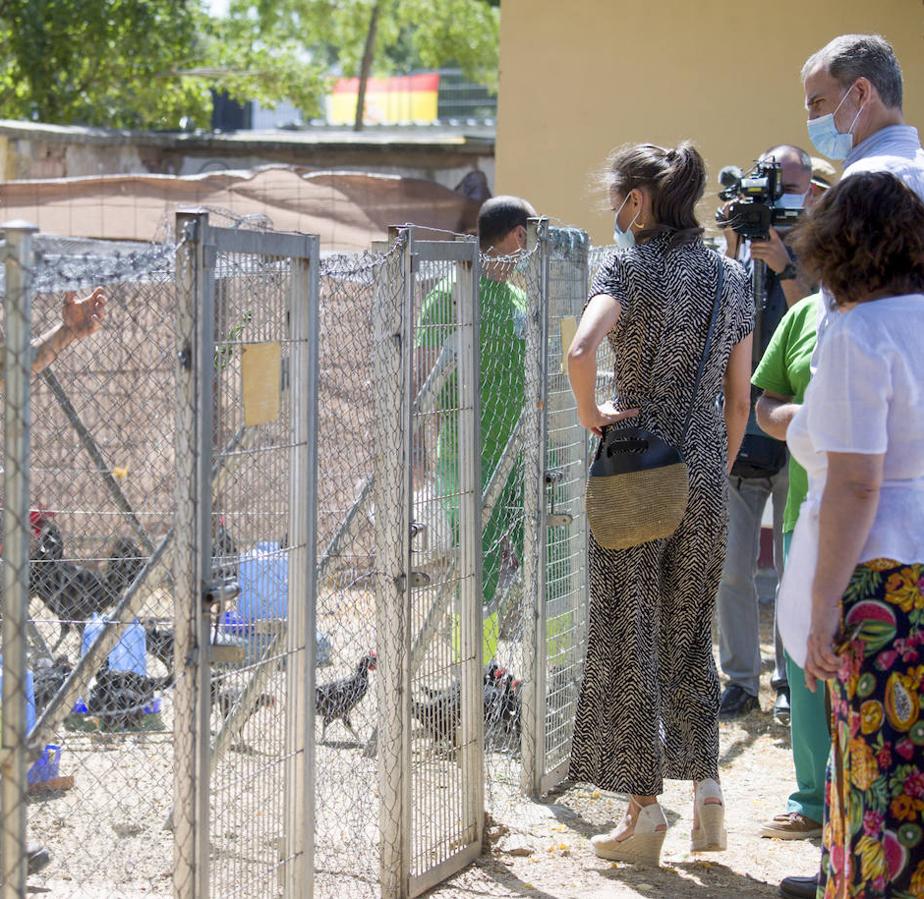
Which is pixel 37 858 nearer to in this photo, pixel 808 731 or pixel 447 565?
pixel 447 565

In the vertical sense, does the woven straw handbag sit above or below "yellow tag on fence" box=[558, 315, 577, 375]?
below

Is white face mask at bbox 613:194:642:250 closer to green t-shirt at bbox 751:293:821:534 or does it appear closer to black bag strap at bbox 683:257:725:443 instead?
black bag strap at bbox 683:257:725:443

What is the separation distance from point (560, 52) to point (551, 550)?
6.06m

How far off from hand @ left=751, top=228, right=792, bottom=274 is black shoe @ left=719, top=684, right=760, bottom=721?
1.92 m

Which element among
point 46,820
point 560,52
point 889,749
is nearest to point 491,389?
point 46,820

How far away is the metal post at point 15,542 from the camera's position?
2.50 metres

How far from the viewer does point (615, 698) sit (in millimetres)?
4121

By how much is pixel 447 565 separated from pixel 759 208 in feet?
6.36

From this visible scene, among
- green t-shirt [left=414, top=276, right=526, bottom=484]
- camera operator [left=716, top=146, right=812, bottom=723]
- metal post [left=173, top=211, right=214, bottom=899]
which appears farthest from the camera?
camera operator [left=716, top=146, right=812, bottom=723]

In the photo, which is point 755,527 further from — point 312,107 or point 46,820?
point 312,107

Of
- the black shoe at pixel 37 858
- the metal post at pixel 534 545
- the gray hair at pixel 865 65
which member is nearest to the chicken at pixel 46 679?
the black shoe at pixel 37 858

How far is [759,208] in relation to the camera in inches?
202

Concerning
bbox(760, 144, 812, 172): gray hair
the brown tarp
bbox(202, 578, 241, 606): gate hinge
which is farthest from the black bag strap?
the brown tarp

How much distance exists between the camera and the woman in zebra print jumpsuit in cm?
405
